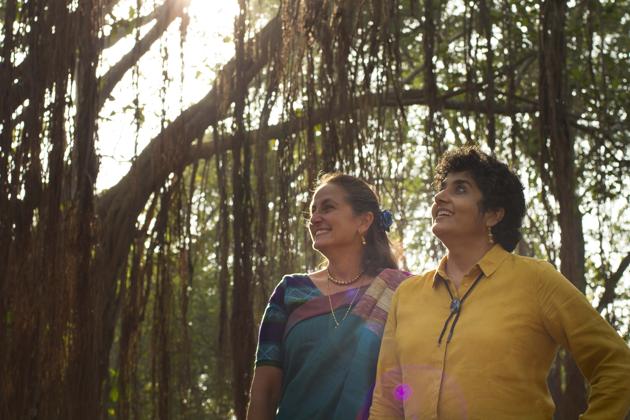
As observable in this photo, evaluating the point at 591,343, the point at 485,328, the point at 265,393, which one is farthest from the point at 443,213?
the point at 265,393

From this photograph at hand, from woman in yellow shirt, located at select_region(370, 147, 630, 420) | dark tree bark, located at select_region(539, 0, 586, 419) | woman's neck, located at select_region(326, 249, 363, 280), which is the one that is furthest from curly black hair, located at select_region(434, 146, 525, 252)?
dark tree bark, located at select_region(539, 0, 586, 419)

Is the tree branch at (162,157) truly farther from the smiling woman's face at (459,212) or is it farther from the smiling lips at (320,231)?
the smiling woman's face at (459,212)

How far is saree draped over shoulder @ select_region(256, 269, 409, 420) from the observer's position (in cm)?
265

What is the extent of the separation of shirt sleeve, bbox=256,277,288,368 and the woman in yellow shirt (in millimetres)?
452

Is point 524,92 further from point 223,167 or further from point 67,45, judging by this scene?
point 67,45

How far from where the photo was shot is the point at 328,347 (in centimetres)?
270

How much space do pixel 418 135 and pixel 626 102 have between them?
358 cm

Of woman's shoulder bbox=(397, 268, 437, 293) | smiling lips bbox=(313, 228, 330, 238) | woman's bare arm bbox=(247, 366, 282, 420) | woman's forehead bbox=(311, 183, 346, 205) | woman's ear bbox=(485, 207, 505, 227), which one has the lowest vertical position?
woman's bare arm bbox=(247, 366, 282, 420)

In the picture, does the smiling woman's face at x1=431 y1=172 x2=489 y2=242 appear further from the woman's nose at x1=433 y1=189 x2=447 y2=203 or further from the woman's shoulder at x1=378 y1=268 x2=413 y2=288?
the woman's shoulder at x1=378 y1=268 x2=413 y2=288

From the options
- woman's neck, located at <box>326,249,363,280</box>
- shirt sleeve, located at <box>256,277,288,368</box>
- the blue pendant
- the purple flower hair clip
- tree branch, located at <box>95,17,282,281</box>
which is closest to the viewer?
the blue pendant

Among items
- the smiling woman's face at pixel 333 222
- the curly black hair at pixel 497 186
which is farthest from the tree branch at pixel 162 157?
the curly black hair at pixel 497 186

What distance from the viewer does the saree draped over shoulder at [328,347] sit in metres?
2.65

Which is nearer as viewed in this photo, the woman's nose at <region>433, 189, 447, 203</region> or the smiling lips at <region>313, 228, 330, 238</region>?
the woman's nose at <region>433, 189, 447, 203</region>

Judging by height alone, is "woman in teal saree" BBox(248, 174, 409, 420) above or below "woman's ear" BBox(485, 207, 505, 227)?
below
